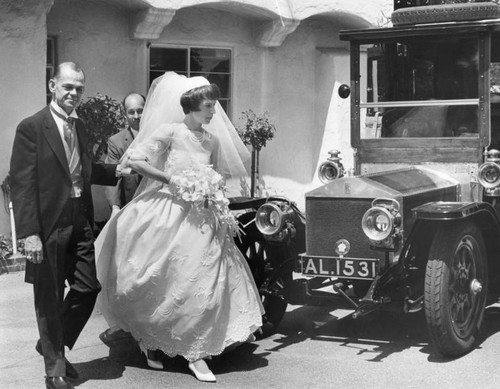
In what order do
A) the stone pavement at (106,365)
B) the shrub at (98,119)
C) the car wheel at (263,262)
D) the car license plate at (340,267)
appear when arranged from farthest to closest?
the shrub at (98,119), the car wheel at (263,262), the car license plate at (340,267), the stone pavement at (106,365)

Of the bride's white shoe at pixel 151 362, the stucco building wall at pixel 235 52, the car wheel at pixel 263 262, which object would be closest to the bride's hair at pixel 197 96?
the car wheel at pixel 263 262

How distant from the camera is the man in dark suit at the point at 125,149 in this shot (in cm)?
704

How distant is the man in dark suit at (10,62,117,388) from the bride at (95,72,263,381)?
1.09ft

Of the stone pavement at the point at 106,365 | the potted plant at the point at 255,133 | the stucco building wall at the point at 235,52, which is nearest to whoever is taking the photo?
the stone pavement at the point at 106,365

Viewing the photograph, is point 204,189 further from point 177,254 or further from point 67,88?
point 67,88

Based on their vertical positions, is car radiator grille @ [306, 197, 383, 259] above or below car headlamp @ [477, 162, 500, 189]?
below

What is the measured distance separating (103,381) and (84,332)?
4.42ft

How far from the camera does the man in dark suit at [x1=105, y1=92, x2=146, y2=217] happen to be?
23.1 ft

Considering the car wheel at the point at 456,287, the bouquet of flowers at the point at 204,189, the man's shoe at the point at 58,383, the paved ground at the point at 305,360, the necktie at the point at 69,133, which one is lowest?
the paved ground at the point at 305,360

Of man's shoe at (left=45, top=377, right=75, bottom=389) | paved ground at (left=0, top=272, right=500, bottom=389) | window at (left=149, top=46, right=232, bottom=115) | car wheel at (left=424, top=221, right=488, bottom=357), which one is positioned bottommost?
paved ground at (left=0, top=272, right=500, bottom=389)

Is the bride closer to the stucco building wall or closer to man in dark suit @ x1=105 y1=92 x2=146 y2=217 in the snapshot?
man in dark suit @ x1=105 y1=92 x2=146 y2=217

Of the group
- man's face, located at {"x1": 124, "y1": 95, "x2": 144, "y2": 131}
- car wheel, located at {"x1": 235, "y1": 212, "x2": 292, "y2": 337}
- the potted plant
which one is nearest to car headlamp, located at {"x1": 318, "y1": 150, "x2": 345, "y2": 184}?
car wheel, located at {"x1": 235, "y1": 212, "x2": 292, "y2": 337}

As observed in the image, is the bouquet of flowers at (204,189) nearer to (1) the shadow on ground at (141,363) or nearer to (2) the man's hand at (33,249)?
(1) the shadow on ground at (141,363)

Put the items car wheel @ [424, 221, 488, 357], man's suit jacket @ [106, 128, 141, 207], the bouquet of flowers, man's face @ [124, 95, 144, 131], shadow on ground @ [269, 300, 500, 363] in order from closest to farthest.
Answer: the bouquet of flowers
car wheel @ [424, 221, 488, 357]
shadow on ground @ [269, 300, 500, 363]
man's suit jacket @ [106, 128, 141, 207]
man's face @ [124, 95, 144, 131]
